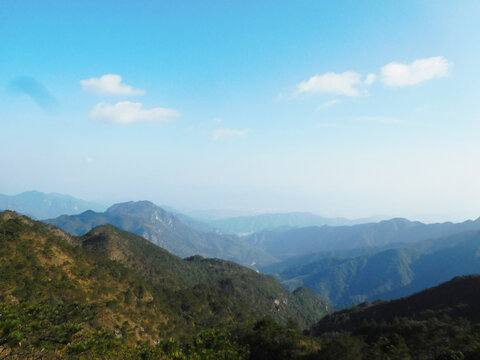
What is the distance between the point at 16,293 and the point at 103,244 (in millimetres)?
→ 106474

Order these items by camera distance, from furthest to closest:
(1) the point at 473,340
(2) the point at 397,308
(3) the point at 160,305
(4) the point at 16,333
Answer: (2) the point at 397,308
(3) the point at 160,305
(1) the point at 473,340
(4) the point at 16,333

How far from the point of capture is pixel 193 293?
142125 mm

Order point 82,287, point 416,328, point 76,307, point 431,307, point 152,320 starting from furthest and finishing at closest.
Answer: point 431,307 < point 152,320 < point 82,287 < point 416,328 < point 76,307

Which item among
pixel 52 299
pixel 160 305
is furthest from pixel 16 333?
pixel 160 305

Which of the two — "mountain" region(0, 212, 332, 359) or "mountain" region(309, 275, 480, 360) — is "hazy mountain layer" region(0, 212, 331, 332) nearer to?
"mountain" region(0, 212, 332, 359)

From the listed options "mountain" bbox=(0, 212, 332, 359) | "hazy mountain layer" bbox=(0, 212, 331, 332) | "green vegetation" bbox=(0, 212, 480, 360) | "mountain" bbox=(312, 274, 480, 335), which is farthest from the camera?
"mountain" bbox=(312, 274, 480, 335)

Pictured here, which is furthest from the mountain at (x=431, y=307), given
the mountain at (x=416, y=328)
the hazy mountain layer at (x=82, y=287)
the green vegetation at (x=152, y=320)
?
the hazy mountain layer at (x=82, y=287)

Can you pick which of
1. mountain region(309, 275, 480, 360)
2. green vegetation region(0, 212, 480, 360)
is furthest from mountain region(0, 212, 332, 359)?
mountain region(309, 275, 480, 360)

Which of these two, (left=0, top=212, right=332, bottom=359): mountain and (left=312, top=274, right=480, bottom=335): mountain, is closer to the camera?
(left=0, top=212, right=332, bottom=359): mountain

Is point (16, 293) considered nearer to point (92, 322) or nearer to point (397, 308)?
point (92, 322)

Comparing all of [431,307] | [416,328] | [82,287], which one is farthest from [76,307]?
[431,307]

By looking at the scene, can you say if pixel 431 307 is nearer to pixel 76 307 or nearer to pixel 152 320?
pixel 152 320

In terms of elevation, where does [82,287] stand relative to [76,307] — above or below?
below

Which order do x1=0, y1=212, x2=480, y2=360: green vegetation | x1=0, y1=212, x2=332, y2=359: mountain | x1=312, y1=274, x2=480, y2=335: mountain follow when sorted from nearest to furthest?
x1=0, y1=212, x2=332, y2=359: mountain, x1=0, y1=212, x2=480, y2=360: green vegetation, x1=312, y1=274, x2=480, y2=335: mountain
